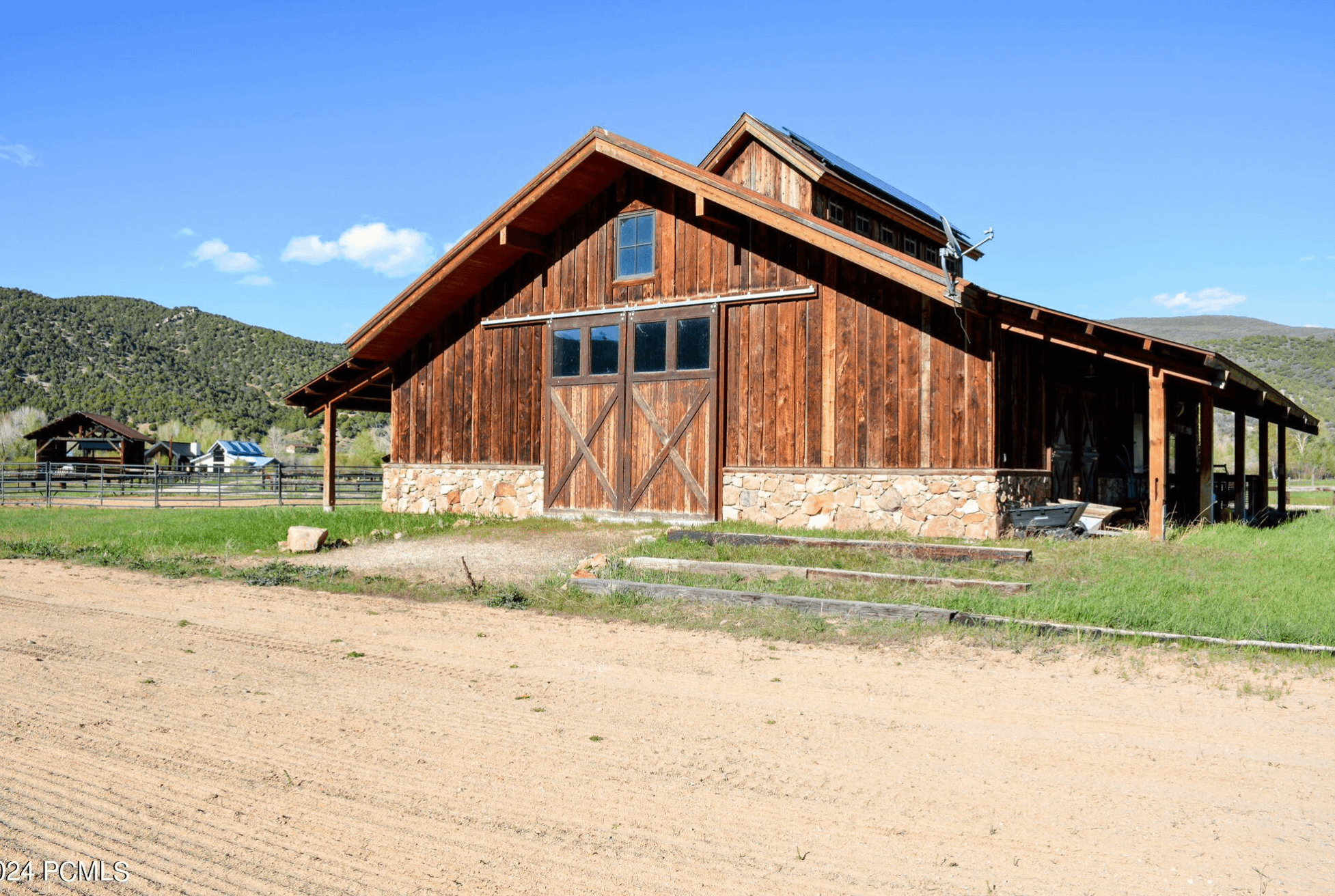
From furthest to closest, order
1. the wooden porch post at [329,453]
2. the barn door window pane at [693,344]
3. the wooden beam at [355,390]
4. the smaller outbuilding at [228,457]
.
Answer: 1. the smaller outbuilding at [228,457]
2. the wooden porch post at [329,453]
3. the wooden beam at [355,390]
4. the barn door window pane at [693,344]

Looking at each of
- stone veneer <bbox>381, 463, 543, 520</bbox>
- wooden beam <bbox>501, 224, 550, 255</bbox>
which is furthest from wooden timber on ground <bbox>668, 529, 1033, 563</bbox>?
wooden beam <bbox>501, 224, 550, 255</bbox>

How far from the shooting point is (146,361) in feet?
247

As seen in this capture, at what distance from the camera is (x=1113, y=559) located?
→ 11.6m

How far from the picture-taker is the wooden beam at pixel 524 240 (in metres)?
17.9

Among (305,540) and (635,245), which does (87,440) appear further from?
(635,245)

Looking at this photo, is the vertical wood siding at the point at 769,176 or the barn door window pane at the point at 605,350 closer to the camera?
the barn door window pane at the point at 605,350

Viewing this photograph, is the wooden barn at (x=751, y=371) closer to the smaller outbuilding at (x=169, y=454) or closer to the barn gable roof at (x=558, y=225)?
the barn gable roof at (x=558, y=225)

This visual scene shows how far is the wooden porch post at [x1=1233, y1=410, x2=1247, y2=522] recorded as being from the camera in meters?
19.0

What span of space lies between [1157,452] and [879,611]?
7441 mm

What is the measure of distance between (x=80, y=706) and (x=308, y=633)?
2.56 meters

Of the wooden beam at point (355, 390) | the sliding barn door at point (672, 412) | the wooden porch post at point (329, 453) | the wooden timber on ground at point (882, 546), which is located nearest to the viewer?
the wooden timber on ground at point (882, 546)

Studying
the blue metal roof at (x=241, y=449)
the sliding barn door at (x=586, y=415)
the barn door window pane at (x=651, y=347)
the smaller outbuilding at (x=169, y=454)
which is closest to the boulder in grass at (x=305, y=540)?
the sliding barn door at (x=586, y=415)

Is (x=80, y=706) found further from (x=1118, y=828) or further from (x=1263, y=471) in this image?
(x=1263, y=471)

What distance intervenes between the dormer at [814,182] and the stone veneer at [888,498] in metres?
5.96
